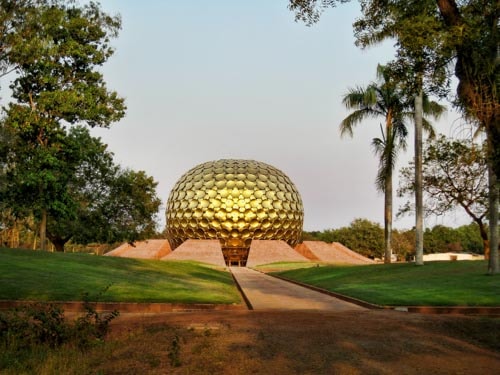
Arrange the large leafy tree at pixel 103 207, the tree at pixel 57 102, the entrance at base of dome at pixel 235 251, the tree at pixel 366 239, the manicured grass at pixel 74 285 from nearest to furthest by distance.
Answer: the manicured grass at pixel 74 285
the tree at pixel 57 102
the large leafy tree at pixel 103 207
the entrance at base of dome at pixel 235 251
the tree at pixel 366 239

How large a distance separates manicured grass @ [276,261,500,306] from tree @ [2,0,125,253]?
1397cm

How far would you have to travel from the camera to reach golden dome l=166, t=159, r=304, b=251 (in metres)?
57.7

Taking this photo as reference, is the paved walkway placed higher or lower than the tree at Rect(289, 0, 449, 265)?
lower

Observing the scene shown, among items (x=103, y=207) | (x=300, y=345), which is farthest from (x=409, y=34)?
(x=103, y=207)

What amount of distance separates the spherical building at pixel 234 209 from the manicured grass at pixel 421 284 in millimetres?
29482

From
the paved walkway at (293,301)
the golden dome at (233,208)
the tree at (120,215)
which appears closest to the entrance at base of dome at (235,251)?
the golden dome at (233,208)

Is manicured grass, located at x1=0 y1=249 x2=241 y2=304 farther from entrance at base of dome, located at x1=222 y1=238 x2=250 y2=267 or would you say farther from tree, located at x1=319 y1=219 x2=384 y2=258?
tree, located at x1=319 y1=219 x2=384 y2=258

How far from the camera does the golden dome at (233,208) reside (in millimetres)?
57688

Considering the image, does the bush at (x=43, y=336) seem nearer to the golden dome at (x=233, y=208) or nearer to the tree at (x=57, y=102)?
the tree at (x=57, y=102)

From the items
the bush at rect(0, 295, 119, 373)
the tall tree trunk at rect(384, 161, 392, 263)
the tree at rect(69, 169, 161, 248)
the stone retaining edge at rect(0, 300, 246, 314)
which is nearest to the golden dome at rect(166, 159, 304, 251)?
the tree at rect(69, 169, 161, 248)

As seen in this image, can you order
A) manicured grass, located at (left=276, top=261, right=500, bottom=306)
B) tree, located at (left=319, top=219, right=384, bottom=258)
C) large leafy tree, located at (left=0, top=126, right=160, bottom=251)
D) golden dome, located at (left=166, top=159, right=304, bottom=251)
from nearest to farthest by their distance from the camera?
manicured grass, located at (left=276, top=261, right=500, bottom=306)
large leafy tree, located at (left=0, top=126, right=160, bottom=251)
golden dome, located at (left=166, top=159, right=304, bottom=251)
tree, located at (left=319, top=219, right=384, bottom=258)

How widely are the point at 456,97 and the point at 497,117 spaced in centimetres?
159

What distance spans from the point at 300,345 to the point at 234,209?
162 ft

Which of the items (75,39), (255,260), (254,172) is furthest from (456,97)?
(254,172)
